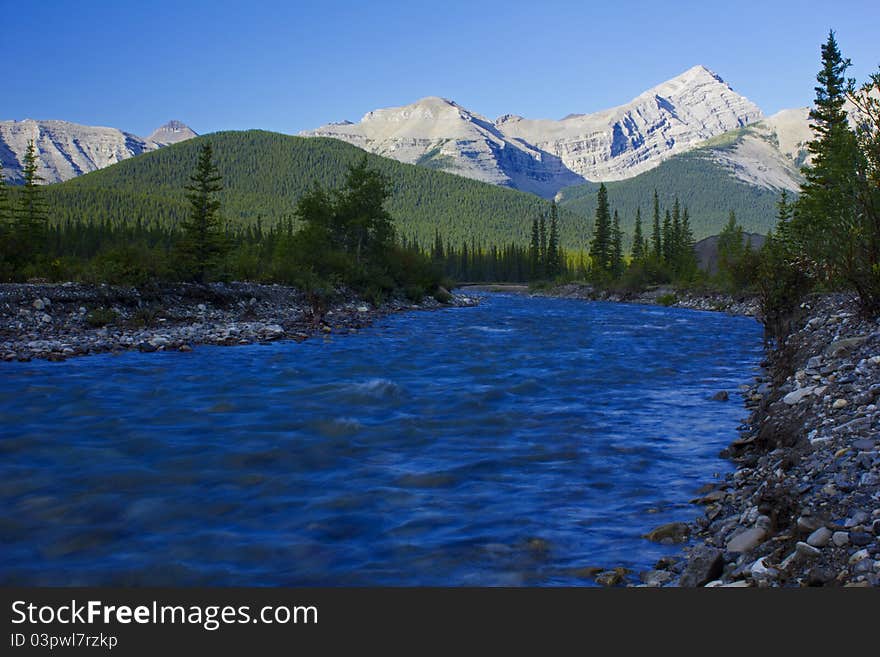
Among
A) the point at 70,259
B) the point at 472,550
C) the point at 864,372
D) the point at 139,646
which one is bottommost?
the point at 472,550

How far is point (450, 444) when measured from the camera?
12492 mm

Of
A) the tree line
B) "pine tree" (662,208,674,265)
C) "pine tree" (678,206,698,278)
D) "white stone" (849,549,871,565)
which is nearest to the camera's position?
"white stone" (849,549,871,565)

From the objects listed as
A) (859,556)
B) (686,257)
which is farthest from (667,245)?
(859,556)

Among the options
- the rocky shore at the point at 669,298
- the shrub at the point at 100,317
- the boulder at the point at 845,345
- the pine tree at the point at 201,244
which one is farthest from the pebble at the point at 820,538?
the rocky shore at the point at 669,298

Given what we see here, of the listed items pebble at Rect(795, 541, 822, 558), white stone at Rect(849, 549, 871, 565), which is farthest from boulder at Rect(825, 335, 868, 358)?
white stone at Rect(849, 549, 871, 565)

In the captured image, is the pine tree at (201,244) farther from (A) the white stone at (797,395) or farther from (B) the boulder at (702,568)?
(B) the boulder at (702,568)

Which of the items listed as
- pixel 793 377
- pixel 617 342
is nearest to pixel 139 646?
pixel 793 377

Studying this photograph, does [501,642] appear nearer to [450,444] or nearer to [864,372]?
[450,444]

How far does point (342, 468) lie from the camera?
10.8 meters

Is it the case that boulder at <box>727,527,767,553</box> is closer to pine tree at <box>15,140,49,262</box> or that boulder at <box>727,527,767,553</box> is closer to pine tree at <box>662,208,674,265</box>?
pine tree at <box>15,140,49,262</box>

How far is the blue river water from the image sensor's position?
7.28 m

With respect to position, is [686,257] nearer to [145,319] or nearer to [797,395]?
[145,319]

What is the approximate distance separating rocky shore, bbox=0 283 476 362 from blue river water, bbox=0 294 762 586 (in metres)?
2.34

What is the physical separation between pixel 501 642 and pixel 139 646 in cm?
236
